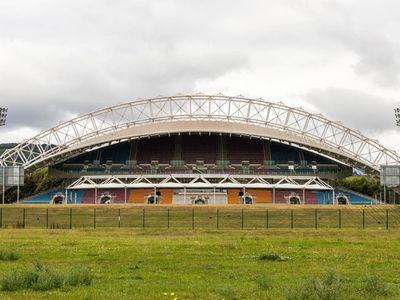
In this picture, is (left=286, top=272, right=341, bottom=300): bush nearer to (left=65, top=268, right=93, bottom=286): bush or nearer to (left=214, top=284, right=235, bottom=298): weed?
(left=214, top=284, right=235, bottom=298): weed

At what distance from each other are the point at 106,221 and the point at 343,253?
1237 inches

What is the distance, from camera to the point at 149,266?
20391mm

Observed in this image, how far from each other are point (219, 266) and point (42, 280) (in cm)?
758

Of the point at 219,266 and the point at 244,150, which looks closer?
the point at 219,266

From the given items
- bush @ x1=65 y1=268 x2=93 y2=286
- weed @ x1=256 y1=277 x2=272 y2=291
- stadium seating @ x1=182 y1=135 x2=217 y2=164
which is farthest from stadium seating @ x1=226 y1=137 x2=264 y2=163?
bush @ x1=65 y1=268 x2=93 y2=286

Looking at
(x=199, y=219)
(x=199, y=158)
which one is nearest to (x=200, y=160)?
(x=199, y=158)

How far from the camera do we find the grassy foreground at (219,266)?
45.3 feet

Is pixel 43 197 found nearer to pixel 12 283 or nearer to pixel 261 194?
pixel 261 194

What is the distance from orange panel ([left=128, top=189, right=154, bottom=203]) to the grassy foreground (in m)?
56.2

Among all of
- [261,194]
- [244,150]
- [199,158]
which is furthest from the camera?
[244,150]

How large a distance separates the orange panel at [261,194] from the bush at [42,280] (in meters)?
78.3

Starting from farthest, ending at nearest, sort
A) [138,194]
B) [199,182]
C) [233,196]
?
[138,194]
[199,182]
[233,196]

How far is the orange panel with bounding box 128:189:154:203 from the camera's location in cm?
9384

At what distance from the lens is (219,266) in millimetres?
20453
